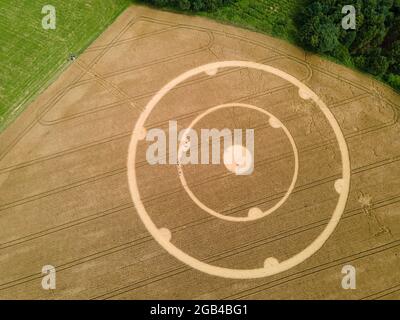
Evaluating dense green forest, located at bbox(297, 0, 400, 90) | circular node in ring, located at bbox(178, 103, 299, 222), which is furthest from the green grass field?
dense green forest, located at bbox(297, 0, 400, 90)

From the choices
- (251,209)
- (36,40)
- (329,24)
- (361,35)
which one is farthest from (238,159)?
(36,40)

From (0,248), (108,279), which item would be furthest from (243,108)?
(0,248)

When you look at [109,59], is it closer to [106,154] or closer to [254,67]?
[106,154]

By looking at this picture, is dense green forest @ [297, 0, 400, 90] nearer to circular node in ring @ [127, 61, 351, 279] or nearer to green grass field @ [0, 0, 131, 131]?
circular node in ring @ [127, 61, 351, 279]

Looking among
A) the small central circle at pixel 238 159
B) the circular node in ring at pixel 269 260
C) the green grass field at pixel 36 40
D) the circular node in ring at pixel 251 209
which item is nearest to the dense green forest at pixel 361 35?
the circular node in ring at pixel 269 260

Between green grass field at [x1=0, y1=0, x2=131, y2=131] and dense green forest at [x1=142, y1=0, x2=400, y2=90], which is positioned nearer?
green grass field at [x1=0, y1=0, x2=131, y2=131]

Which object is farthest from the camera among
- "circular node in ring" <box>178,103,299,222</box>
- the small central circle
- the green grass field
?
the green grass field

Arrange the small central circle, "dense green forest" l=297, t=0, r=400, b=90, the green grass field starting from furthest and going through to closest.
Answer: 1. "dense green forest" l=297, t=0, r=400, b=90
2. the green grass field
3. the small central circle
